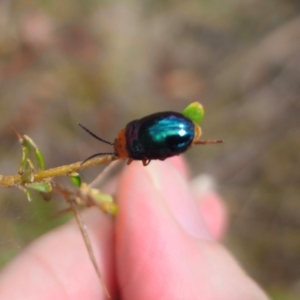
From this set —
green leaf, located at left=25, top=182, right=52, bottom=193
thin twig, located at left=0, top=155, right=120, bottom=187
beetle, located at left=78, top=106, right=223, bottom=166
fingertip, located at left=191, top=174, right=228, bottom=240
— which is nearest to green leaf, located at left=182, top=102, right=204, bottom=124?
beetle, located at left=78, top=106, right=223, bottom=166

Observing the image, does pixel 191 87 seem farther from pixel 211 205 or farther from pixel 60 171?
pixel 60 171

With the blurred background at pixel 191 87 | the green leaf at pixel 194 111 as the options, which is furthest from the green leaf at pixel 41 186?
the blurred background at pixel 191 87

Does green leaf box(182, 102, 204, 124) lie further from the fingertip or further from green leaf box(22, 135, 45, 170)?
the fingertip

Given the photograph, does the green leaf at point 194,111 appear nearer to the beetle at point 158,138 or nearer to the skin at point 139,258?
A: the beetle at point 158,138

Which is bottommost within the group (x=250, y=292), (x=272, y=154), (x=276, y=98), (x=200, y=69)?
(x=250, y=292)

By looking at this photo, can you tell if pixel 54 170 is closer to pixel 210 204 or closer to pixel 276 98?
pixel 210 204

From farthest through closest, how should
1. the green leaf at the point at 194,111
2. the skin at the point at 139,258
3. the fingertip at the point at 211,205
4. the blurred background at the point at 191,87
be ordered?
the blurred background at the point at 191,87 → the fingertip at the point at 211,205 → the skin at the point at 139,258 → the green leaf at the point at 194,111

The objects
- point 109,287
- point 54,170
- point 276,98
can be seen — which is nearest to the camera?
point 54,170

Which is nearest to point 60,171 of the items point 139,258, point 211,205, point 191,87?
Answer: point 139,258

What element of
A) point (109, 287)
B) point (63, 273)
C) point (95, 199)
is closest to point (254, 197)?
point (109, 287)
